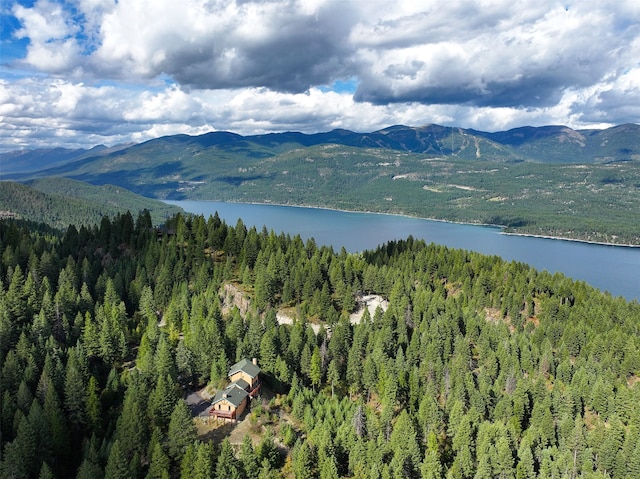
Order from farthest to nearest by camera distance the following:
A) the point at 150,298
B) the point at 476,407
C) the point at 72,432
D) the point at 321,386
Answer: the point at 150,298, the point at 321,386, the point at 476,407, the point at 72,432

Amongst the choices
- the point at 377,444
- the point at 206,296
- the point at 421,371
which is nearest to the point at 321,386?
the point at 421,371

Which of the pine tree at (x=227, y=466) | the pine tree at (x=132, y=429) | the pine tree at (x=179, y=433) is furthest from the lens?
the pine tree at (x=179, y=433)

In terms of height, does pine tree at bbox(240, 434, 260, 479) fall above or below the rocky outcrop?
below

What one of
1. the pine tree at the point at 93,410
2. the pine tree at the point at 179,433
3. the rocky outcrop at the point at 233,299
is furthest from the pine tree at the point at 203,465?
the rocky outcrop at the point at 233,299

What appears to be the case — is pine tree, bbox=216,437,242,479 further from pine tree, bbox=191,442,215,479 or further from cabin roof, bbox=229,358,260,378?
cabin roof, bbox=229,358,260,378

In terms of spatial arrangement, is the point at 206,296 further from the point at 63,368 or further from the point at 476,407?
the point at 476,407

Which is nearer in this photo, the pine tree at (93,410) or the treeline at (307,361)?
the treeline at (307,361)

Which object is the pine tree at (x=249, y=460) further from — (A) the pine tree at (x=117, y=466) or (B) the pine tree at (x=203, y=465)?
(A) the pine tree at (x=117, y=466)

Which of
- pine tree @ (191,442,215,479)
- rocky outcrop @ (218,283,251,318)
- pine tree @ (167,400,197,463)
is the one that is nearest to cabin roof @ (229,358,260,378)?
pine tree @ (167,400,197,463)
